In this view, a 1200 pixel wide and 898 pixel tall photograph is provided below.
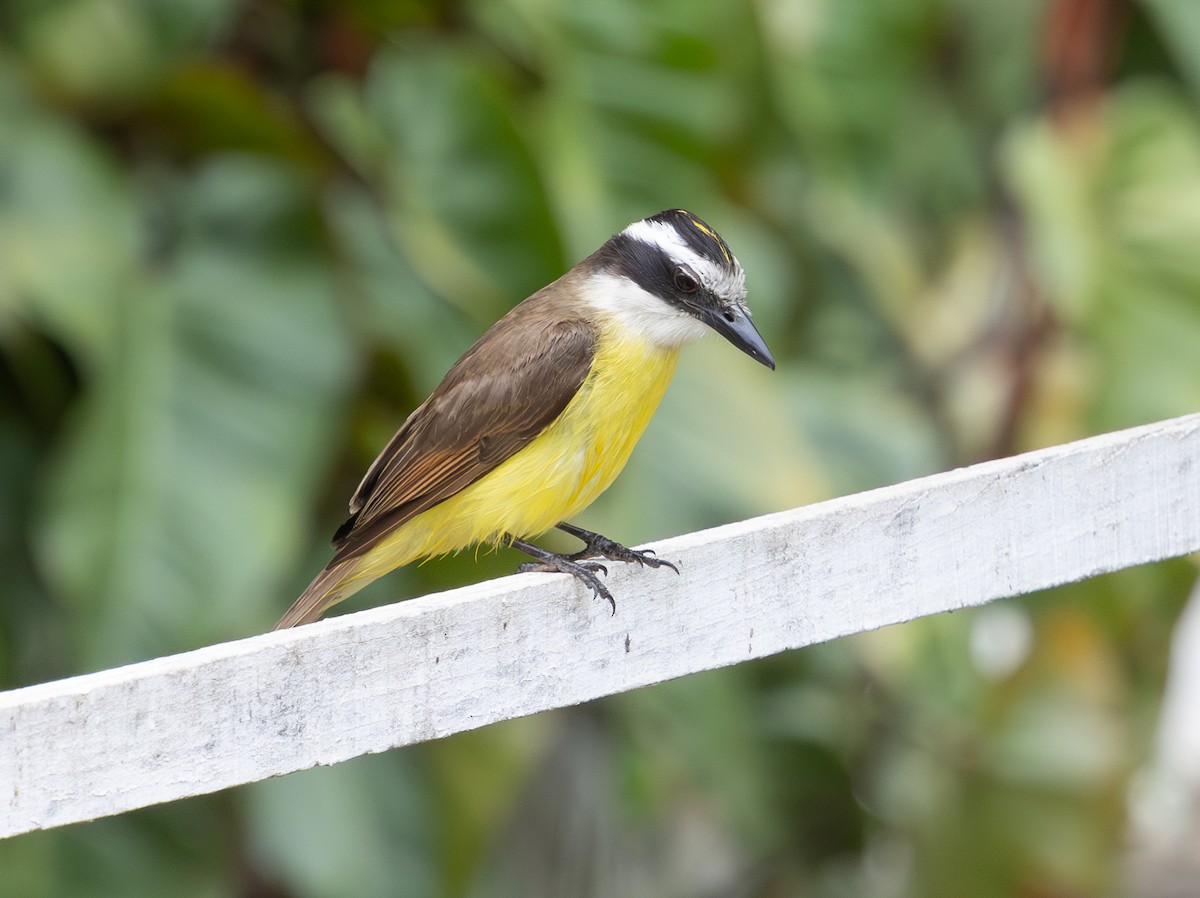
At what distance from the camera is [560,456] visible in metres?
2.57

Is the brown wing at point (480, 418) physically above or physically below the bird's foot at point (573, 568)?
above

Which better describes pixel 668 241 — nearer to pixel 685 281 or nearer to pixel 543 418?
pixel 685 281

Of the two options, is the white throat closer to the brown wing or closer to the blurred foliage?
the brown wing

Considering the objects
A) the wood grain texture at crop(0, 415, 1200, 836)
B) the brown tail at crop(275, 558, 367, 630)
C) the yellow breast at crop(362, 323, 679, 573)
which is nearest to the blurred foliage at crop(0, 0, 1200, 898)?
the brown tail at crop(275, 558, 367, 630)

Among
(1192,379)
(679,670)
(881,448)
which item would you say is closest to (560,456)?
(679,670)

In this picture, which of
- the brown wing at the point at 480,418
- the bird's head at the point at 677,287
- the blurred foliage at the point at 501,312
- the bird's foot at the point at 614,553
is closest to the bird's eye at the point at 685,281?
the bird's head at the point at 677,287

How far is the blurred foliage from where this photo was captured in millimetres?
3355

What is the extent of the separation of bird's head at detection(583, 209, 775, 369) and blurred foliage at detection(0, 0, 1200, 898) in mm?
757

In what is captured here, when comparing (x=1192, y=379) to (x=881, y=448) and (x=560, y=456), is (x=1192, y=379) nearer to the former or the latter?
(x=881, y=448)

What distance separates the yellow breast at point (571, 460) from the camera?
8.43 ft

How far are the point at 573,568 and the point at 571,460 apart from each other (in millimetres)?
430

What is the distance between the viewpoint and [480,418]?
261 centimetres

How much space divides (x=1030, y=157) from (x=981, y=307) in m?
0.86

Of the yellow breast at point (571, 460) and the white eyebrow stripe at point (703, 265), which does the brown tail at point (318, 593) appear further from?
the white eyebrow stripe at point (703, 265)
